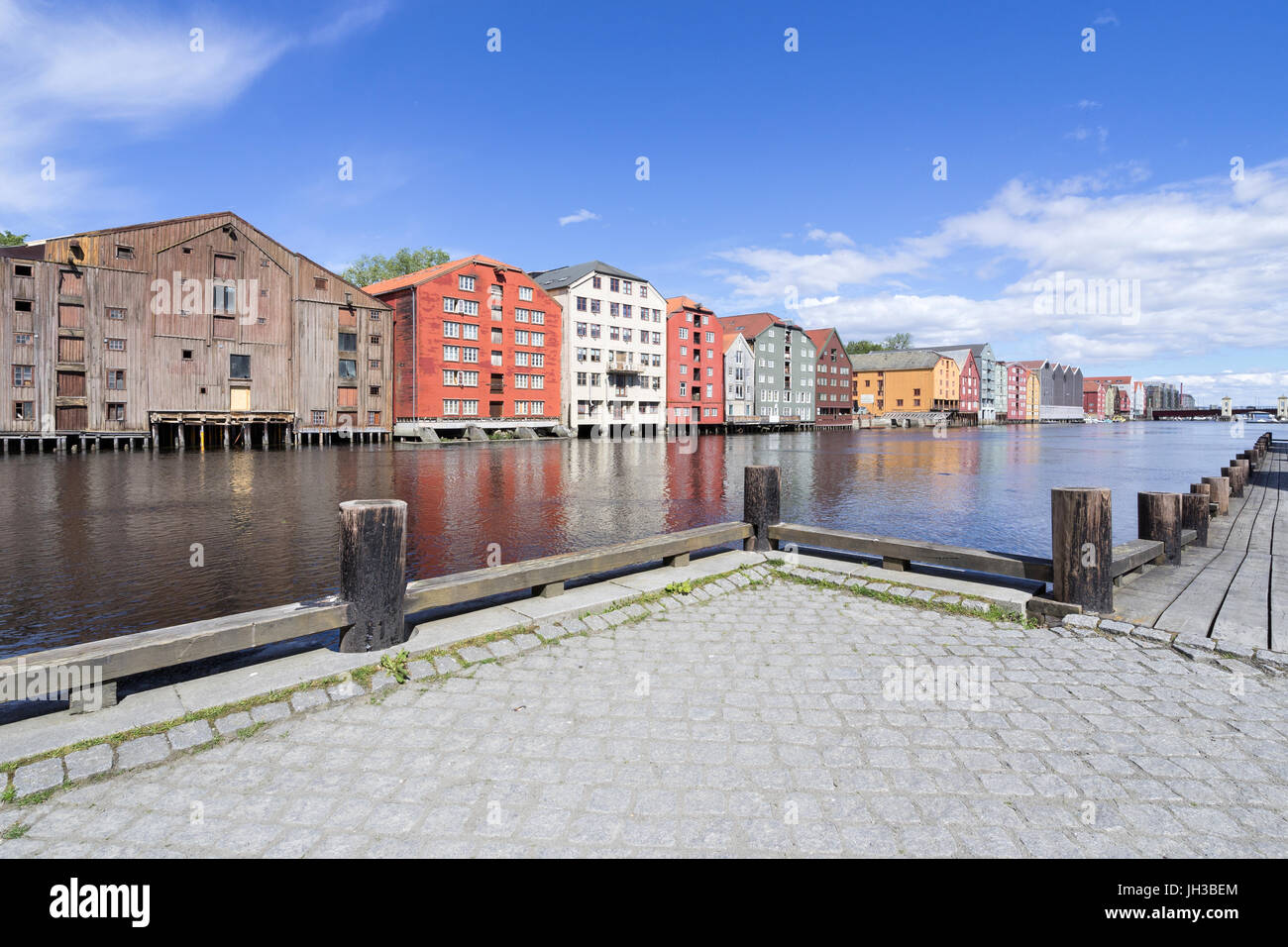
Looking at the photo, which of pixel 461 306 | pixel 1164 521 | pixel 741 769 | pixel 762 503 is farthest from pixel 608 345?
pixel 741 769

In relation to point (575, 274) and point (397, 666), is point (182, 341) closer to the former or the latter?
point (575, 274)

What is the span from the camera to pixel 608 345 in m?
76.2

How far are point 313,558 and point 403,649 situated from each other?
7.63 meters

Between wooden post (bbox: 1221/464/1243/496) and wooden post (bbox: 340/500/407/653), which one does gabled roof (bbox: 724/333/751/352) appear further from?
wooden post (bbox: 340/500/407/653)

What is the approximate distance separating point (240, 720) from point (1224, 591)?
999cm

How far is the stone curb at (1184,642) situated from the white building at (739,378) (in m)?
88.0

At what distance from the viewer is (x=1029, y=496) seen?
23.7 m

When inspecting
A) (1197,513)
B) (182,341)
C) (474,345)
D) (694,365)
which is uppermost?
(694,365)

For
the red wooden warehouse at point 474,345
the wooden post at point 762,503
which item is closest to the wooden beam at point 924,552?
the wooden post at point 762,503

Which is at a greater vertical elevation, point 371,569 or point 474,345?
point 474,345

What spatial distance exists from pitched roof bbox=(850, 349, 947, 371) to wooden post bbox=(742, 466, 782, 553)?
13420cm

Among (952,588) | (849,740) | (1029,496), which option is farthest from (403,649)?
(1029,496)

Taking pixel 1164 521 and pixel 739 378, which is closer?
pixel 1164 521

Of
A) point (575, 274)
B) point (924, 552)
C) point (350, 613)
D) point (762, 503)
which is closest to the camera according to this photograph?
point (350, 613)
